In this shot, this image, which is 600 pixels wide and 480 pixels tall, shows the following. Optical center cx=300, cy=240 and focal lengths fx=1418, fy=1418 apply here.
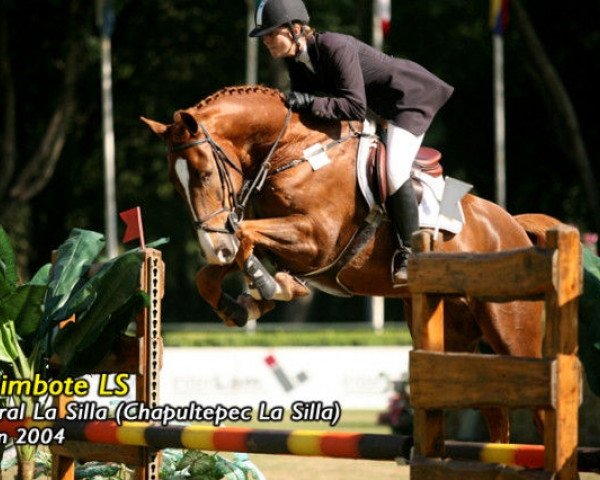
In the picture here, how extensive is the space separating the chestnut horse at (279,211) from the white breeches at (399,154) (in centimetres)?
17

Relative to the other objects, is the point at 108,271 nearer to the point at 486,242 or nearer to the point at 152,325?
the point at 152,325

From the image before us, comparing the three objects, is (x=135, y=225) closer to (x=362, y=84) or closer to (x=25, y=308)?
(x=25, y=308)

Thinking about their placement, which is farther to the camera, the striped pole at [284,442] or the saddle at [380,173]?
the saddle at [380,173]

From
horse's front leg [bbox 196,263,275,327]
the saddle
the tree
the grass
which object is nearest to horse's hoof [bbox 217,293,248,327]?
horse's front leg [bbox 196,263,275,327]

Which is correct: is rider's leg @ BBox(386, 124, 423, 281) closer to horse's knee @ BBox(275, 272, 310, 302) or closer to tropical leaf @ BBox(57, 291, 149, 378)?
horse's knee @ BBox(275, 272, 310, 302)

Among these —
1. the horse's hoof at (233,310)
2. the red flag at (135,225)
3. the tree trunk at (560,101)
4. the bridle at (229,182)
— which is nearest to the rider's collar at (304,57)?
the bridle at (229,182)

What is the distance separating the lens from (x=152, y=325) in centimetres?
638

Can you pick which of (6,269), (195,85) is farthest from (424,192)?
(195,85)

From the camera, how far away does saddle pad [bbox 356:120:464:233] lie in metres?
6.62

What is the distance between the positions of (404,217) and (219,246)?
901 millimetres

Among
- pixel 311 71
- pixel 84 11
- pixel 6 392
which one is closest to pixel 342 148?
pixel 311 71

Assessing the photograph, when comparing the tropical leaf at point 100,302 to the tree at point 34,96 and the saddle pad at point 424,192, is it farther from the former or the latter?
the tree at point 34,96

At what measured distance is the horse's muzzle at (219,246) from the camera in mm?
6207

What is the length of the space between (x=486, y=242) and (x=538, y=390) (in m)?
2.51
